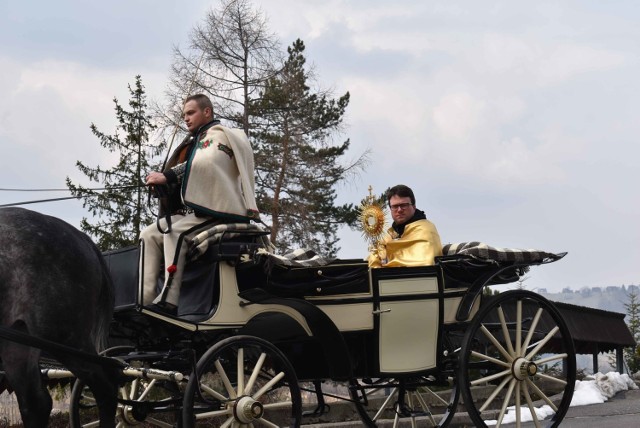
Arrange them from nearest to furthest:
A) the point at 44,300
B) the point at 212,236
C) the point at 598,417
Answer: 1. the point at 44,300
2. the point at 212,236
3. the point at 598,417

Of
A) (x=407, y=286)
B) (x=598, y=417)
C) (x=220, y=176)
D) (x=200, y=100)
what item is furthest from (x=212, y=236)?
(x=598, y=417)

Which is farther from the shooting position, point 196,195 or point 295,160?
point 295,160

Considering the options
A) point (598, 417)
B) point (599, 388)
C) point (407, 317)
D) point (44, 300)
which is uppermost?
point (44, 300)

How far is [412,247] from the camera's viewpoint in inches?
343

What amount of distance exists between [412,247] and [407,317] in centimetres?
75

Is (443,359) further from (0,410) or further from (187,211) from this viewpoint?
(0,410)

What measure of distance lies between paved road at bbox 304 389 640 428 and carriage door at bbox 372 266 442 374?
111 inches

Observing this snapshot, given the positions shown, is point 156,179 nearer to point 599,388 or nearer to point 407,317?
point 407,317

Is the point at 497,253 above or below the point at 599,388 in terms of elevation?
above

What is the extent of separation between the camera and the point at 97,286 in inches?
252

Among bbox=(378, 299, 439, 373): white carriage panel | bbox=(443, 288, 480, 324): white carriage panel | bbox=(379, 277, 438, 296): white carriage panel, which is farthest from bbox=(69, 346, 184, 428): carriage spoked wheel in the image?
bbox=(443, 288, 480, 324): white carriage panel

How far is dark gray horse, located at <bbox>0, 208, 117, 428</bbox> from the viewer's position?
5977mm

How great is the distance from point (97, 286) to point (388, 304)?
2540mm

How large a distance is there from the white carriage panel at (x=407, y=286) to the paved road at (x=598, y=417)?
3.05m
